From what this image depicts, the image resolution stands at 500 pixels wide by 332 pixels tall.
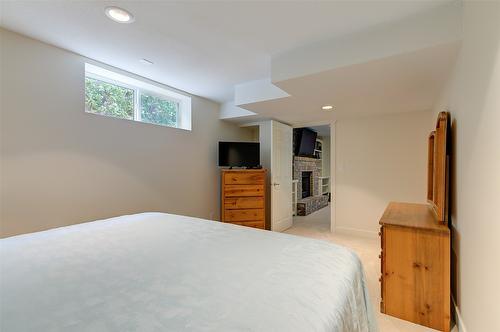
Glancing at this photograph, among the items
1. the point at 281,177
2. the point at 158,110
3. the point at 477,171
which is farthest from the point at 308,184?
the point at 477,171

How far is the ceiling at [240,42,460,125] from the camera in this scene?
1751 mm

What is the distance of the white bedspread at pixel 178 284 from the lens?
677 millimetres

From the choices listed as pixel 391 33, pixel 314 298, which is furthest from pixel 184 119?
pixel 314 298

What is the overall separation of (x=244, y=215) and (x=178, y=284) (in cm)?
281

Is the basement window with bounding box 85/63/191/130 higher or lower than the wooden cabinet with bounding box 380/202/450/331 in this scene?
higher

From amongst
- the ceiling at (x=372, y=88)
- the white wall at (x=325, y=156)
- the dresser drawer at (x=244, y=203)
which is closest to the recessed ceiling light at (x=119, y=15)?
the ceiling at (x=372, y=88)

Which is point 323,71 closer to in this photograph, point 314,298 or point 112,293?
point 314,298

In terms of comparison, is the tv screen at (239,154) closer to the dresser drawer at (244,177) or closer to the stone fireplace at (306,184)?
the dresser drawer at (244,177)

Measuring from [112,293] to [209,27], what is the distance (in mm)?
1822

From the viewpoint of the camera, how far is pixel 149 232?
5.04 ft

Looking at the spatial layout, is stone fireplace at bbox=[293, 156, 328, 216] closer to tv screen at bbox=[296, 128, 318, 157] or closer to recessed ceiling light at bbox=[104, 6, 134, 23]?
tv screen at bbox=[296, 128, 318, 157]

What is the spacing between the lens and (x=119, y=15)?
5.41ft

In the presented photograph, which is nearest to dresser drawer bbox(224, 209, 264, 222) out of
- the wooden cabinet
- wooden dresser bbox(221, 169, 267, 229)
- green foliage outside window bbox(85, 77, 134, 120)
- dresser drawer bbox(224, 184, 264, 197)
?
wooden dresser bbox(221, 169, 267, 229)

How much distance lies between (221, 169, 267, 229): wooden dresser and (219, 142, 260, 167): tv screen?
25 cm
